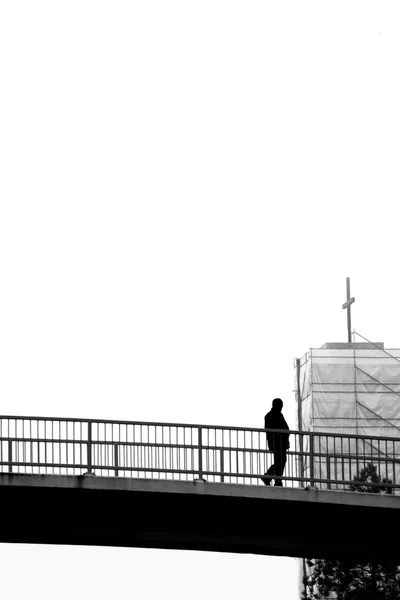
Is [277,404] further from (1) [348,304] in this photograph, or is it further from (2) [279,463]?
(1) [348,304]

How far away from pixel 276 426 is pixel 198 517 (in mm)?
2151

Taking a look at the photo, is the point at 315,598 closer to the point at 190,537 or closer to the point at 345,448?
the point at 345,448

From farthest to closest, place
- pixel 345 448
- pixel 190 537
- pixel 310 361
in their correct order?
pixel 310 361
pixel 345 448
pixel 190 537

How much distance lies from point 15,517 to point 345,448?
34.9m

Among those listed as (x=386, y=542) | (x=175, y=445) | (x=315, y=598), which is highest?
(x=175, y=445)

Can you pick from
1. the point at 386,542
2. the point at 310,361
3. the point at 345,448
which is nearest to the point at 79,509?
the point at 386,542

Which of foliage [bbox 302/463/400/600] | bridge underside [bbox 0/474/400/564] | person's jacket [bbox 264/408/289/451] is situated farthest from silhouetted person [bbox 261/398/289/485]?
foliage [bbox 302/463/400/600]

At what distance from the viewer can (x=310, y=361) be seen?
221ft

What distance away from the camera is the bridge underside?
25.2 metres

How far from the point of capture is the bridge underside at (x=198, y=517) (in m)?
25.2

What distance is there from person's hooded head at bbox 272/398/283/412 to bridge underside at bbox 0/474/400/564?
154 centimetres

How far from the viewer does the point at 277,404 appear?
85.2 ft

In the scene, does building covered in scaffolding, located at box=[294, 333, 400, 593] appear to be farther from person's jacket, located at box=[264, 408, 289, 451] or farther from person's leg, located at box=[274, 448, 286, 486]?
person's leg, located at box=[274, 448, 286, 486]

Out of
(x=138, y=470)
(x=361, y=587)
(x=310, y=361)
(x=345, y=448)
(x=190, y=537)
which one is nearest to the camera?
(x=138, y=470)
